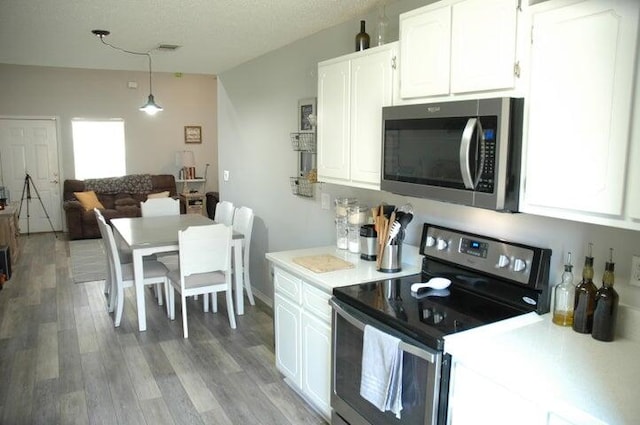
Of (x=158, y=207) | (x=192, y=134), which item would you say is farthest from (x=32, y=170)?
(x=158, y=207)

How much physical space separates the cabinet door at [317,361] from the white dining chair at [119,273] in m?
1.98

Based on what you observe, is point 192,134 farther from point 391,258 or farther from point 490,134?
point 490,134

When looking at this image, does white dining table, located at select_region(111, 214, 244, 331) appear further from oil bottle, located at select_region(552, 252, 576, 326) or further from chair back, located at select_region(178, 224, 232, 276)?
oil bottle, located at select_region(552, 252, 576, 326)

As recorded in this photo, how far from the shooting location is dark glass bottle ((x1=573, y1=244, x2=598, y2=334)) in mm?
1777

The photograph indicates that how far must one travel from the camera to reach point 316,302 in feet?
8.50

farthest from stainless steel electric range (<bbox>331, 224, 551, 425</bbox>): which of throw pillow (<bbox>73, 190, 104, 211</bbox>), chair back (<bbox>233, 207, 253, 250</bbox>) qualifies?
throw pillow (<bbox>73, 190, 104, 211</bbox>)

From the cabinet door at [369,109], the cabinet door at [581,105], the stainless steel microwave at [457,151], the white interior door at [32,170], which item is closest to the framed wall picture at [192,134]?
the white interior door at [32,170]

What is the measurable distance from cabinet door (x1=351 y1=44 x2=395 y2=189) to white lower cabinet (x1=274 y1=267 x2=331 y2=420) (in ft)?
2.23

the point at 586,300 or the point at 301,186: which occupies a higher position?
the point at 301,186

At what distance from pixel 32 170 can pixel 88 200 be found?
4.10ft

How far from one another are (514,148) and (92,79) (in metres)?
8.57

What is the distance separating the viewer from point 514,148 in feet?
5.81

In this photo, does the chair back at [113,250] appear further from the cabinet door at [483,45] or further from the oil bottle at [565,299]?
the oil bottle at [565,299]

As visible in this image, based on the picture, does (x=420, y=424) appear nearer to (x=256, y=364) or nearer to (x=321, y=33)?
(x=256, y=364)
